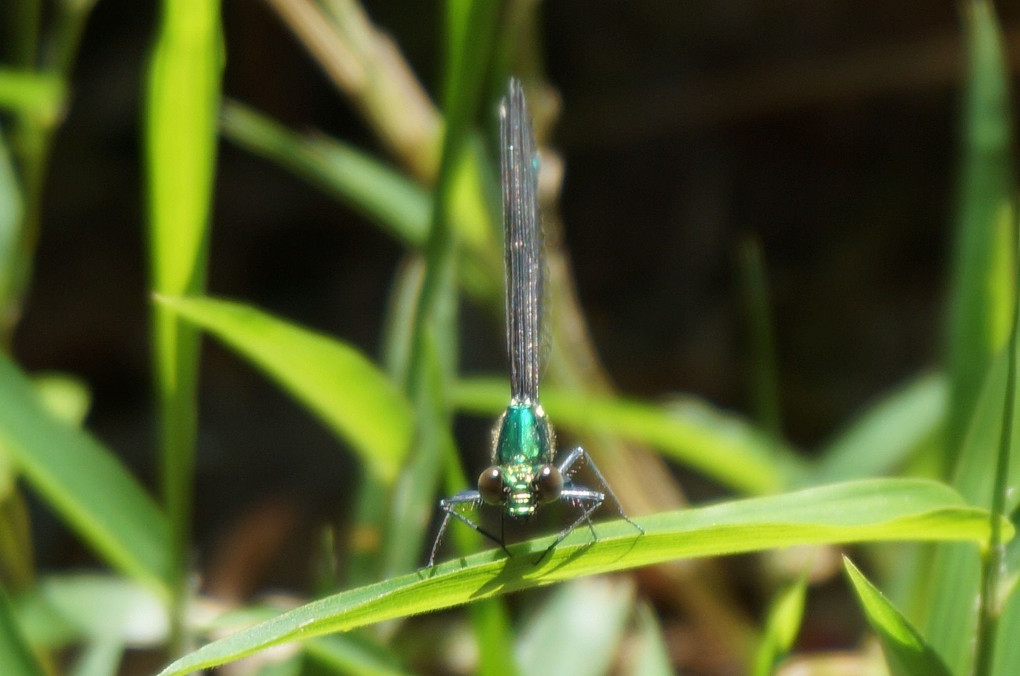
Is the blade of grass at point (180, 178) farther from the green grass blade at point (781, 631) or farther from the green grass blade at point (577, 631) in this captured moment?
the green grass blade at point (781, 631)

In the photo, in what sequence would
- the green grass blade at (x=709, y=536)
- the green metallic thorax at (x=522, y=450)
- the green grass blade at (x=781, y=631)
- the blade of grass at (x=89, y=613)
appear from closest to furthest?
the green grass blade at (x=709, y=536)
the green grass blade at (x=781, y=631)
the green metallic thorax at (x=522, y=450)
the blade of grass at (x=89, y=613)

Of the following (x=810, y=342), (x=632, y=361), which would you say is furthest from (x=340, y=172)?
(x=810, y=342)

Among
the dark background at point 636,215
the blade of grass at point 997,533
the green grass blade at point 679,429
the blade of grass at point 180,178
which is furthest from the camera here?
the dark background at point 636,215

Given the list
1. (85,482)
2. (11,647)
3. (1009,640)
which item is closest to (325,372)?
(85,482)

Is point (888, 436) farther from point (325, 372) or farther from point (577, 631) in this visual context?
point (325, 372)

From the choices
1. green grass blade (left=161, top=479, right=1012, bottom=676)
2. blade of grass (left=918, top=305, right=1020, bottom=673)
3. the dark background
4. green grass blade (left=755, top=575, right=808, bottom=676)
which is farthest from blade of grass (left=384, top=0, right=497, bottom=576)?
the dark background

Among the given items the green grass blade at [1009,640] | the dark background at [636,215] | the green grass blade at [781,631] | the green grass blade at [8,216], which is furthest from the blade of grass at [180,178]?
the dark background at [636,215]

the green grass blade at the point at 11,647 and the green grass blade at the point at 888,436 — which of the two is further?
the green grass blade at the point at 888,436

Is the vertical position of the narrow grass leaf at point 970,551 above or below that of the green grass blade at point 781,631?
above
